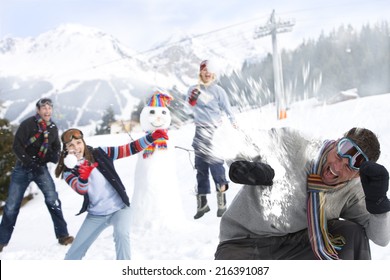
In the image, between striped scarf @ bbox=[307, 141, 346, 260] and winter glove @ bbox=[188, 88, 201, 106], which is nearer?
striped scarf @ bbox=[307, 141, 346, 260]

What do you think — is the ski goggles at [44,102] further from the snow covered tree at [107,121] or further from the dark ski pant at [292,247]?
the dark ski pant at [292,247]

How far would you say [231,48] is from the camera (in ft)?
3.84

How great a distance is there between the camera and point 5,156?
4.41 feet

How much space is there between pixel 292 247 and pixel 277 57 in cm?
51

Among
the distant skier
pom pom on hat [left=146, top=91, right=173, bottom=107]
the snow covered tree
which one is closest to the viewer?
the distant skier

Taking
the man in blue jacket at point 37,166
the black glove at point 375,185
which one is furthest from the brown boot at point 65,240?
the black glove at point 375,185

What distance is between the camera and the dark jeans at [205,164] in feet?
4.32

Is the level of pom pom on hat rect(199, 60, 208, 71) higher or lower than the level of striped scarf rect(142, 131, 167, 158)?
higher

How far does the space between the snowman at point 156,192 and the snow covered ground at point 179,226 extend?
0.8 inches

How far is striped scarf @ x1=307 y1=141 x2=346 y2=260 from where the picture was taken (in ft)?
2.81

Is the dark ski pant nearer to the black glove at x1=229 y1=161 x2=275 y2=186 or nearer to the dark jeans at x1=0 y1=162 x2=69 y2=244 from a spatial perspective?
the black glove at x1=229 y1=161 x2=275 y2=186

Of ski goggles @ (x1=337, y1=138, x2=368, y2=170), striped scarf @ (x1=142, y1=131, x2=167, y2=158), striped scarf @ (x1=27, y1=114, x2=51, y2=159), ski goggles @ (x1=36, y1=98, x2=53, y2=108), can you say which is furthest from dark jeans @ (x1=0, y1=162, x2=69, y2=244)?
→ ski goggles @ (x1=337, y1=138, x2=368, y2=170)

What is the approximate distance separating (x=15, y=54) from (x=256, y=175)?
3.32ft

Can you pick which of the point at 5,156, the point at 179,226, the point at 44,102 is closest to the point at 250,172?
the point at 179,226
